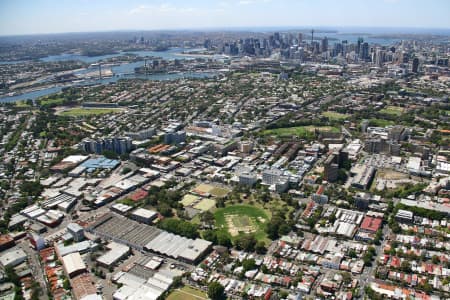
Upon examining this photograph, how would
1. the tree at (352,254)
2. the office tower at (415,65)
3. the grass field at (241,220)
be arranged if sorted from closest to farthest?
the tree at (352,254)
the grass field at (241,220)
the office tower at (415,65)

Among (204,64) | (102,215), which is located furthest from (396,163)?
(204,64)

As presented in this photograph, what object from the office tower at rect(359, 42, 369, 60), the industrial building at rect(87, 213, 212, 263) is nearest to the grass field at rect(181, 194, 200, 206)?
the industrial building at rect(87, 213, 212, 263)

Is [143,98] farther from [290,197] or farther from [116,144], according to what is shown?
[290,197]

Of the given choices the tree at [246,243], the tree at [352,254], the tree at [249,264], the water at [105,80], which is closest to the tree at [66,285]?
the tree at [249,264]

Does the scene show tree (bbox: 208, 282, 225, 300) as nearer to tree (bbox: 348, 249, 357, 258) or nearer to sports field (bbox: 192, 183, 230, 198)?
tree (bbox: 348, 249, 357, 258)

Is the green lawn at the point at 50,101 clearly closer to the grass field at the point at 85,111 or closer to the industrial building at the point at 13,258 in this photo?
the grass field at the point at 85,111

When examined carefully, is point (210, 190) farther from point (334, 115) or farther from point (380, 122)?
point (334, 115)

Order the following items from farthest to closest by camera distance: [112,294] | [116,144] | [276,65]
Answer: [276,65], [116,144], [112,294]
